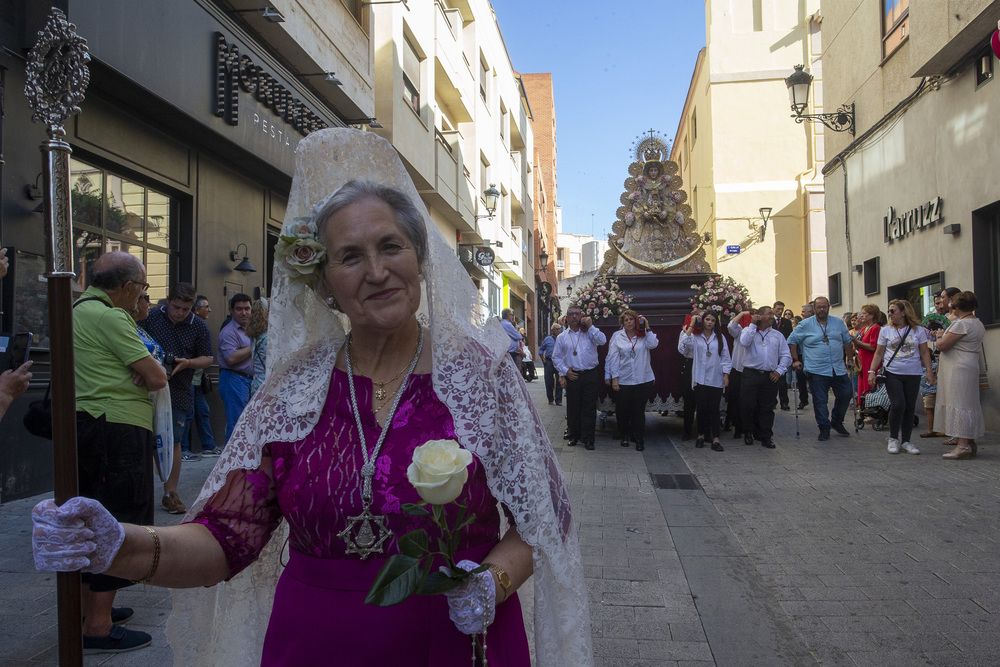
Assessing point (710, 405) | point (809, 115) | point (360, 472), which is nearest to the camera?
point (360, 472)

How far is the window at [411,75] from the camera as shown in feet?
56.1

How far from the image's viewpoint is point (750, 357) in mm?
10227

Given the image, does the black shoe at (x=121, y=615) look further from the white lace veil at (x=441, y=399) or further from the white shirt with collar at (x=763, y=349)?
the white shirt with collar at (x=763, y=349)

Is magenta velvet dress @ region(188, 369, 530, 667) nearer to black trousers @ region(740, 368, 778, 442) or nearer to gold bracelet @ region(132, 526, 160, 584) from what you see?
gold bracelet @ region(132, 526, 160, 584)

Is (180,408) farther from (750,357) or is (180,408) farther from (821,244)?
(821,244)

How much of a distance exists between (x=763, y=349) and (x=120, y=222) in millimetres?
7980

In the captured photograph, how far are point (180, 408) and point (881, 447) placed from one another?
8.27 m

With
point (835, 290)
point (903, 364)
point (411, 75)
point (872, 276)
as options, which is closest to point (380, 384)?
point (903, 364)

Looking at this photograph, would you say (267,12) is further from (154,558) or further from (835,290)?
(835,290)

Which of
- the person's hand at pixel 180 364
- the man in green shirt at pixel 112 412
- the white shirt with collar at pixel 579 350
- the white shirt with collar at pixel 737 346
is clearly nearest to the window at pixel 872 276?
the white shirt with collar at pixel 737 346

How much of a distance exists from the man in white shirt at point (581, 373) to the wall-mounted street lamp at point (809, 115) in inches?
255

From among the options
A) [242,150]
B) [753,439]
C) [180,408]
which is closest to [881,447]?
[753,439]

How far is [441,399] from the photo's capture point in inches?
75.0

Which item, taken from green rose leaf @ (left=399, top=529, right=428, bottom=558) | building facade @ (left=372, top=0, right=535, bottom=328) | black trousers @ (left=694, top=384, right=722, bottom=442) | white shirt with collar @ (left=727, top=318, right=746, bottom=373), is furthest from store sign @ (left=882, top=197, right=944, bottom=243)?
green rose leaf @ (left=399, top=529, right=428, bottom=558)
